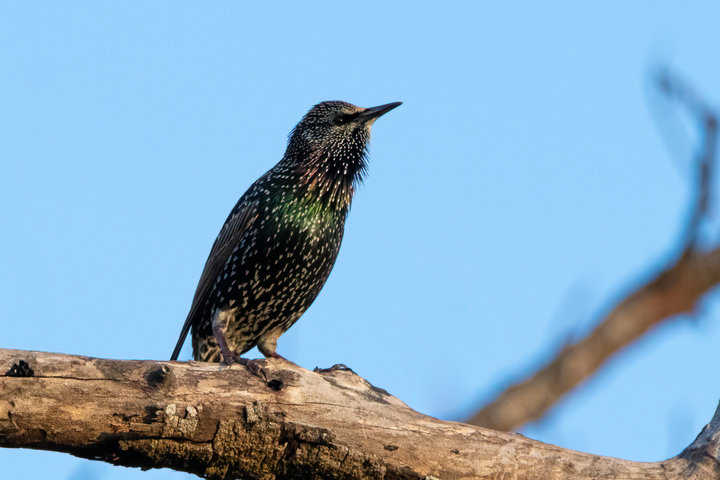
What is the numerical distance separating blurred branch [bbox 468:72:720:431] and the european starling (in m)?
1.51

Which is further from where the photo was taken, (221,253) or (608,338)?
(221,253)

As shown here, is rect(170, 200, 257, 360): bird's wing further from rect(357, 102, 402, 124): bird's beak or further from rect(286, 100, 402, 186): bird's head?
rect(357, 102, 402, 124): bird's beak

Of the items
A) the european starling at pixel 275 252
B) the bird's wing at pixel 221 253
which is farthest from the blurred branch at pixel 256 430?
the bird's wing at pixel 221 253

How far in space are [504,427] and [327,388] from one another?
1367mm

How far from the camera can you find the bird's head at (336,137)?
5.98 meters

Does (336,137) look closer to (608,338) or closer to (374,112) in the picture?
(374,112)

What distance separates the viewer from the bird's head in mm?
5984

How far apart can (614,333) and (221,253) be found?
2.56 meters

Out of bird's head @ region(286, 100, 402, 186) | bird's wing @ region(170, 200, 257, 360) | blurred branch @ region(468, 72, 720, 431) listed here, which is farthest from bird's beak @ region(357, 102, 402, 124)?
blurred branch @ region(468, 72, 720, 431)

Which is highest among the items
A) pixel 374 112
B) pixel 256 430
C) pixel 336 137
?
pixel 374 112

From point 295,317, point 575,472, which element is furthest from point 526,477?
point 295,317

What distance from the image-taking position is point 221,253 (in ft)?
18.7

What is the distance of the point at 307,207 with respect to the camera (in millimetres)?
5574

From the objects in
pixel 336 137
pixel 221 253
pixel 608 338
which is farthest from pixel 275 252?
pixel 608 338
